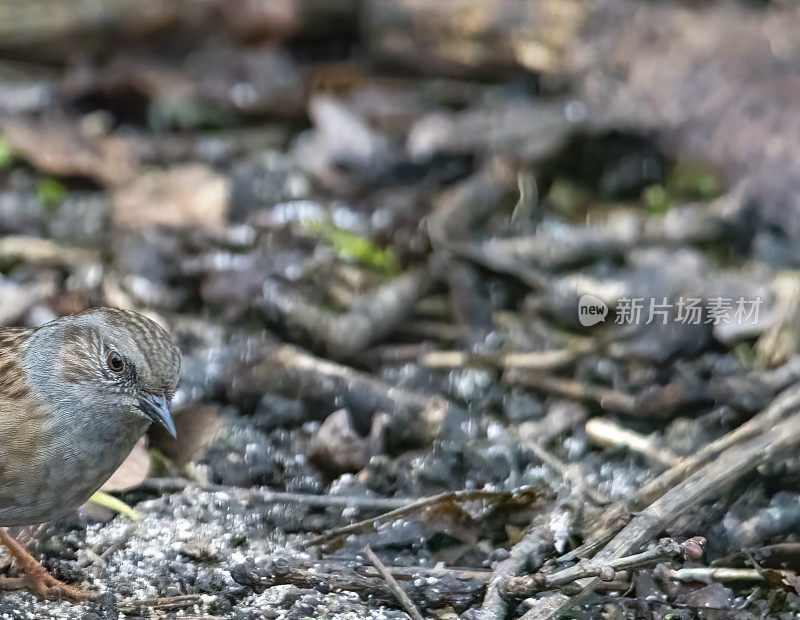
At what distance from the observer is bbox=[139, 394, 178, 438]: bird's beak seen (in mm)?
3660

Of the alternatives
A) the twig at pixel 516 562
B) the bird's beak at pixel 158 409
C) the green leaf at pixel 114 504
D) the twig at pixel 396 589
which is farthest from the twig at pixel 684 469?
the green leaf at pixel 114 504

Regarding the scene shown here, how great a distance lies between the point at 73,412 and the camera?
3.70 metres

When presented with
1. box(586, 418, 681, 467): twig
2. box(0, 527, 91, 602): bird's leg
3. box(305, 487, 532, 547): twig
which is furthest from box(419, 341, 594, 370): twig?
box(0, 527, 91, 602): bird's leg

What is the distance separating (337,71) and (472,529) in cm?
460

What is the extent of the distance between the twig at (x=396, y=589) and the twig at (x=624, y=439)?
4.06 feet

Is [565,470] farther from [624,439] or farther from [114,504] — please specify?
[114,504]

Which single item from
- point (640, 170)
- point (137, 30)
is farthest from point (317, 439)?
point (137, 30)

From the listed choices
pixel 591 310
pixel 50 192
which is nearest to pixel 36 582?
pixel 591 310

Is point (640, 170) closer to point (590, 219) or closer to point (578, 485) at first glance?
point (590, 219)

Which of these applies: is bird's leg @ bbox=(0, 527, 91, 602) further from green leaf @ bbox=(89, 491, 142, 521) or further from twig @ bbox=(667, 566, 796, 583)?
twig @ bbox=(667, 566, 796, 583)

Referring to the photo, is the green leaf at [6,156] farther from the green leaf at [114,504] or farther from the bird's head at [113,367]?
the green leaf at [114,504]

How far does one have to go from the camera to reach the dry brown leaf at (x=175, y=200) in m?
5.97

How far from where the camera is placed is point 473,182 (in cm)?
621

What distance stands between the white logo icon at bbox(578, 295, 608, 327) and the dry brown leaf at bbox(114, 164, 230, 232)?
2.05 metres
